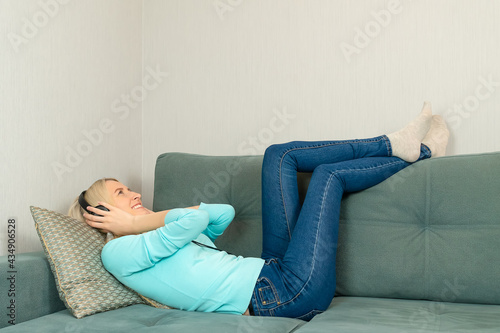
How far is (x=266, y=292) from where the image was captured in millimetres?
1521

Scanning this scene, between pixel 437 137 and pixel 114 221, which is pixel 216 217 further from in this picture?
pixel 437 137

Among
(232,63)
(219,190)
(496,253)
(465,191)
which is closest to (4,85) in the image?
(219,190)

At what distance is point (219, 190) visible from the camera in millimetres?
1976

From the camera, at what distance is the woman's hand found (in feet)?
5.38

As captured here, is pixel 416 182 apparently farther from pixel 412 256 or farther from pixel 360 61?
pixel 360 61

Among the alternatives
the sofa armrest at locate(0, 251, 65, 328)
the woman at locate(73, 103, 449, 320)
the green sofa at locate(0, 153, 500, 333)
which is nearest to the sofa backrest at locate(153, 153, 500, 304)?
the green sofa at locate(0, 153, 500, 333)

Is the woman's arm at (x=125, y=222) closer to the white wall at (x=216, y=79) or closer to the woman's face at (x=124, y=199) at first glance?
the woman's face at (x=124, y=199)

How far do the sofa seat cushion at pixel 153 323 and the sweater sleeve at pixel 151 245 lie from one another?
0.47 ft

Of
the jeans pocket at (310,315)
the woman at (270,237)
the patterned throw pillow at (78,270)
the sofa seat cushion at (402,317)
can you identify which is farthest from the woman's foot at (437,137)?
the patterned throw pillow at (78,270)

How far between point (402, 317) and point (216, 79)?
154 cm

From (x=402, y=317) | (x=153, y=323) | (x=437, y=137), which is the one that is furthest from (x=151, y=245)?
(x=437, y=137)

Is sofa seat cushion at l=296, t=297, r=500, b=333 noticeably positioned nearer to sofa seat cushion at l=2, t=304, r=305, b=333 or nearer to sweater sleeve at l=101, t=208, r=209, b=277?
sofa seat cushion at l=2, t=304, r=305, b=333

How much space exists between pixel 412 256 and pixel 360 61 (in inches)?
38.3

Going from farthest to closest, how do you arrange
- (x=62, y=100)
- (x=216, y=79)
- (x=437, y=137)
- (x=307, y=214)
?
(x=216, y=79) < (x=62, y=100) < (x=437, y=137) < (x=307, y=214)
